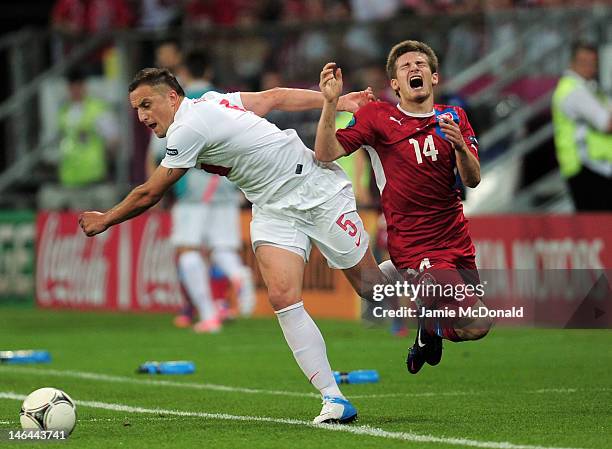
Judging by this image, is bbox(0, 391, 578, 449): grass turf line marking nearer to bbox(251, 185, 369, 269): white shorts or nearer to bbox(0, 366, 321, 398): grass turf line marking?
bbox(251, 185, 369, 269): white shorts

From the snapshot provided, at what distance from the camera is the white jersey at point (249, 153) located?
8.04 meters

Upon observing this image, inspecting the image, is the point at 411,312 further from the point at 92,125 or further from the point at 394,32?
the point at 92,125

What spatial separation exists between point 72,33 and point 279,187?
13.3 metres

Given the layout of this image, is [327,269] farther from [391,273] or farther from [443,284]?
[443,284]

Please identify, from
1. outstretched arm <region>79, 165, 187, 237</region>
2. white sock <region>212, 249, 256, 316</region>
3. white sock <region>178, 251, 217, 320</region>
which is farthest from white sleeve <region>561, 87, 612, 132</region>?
outstretched arm <region>79, 165, 187, 237</region>

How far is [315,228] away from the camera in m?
8.09

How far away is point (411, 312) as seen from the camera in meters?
8.45

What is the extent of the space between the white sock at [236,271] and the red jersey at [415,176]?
716cm

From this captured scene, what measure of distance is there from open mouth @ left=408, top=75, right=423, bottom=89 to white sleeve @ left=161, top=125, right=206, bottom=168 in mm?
1192

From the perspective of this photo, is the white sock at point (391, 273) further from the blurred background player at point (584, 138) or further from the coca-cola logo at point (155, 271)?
the coca-cola logo at point (155, 271)

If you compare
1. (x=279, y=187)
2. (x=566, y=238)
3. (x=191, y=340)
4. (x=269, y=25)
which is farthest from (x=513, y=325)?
(x=279, y=187)

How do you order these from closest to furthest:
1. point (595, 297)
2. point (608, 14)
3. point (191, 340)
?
point (595, 297)
point (191, 340)
point (608, 14)

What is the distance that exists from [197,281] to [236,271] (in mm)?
802

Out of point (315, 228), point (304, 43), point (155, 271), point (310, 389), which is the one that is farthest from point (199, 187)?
point (315, 228)
